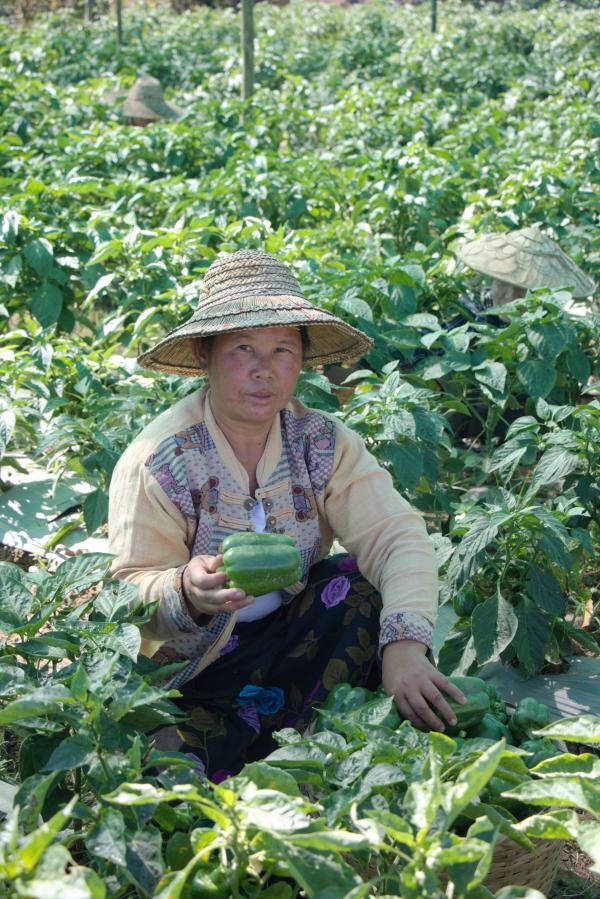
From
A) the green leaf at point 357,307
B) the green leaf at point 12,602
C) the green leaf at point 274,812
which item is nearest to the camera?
the green leaf at point 274,812

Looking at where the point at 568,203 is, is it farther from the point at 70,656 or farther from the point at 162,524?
the point at 70,656

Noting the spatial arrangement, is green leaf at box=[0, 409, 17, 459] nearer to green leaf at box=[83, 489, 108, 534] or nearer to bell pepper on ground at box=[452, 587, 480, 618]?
green leaf at box=[83, 489, 108, 534]

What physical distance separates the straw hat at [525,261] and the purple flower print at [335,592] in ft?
6.85

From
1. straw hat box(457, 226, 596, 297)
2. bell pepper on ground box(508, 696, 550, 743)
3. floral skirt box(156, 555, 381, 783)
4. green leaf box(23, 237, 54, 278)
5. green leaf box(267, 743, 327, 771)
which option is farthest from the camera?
green leaf box(23, 237, 54, 278)

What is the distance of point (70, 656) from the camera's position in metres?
1.92

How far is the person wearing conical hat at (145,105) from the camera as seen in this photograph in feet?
28.5

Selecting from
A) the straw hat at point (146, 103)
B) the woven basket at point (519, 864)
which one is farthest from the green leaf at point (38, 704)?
the straw hat at point (146, 103)

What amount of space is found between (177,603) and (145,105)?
7.33 meters

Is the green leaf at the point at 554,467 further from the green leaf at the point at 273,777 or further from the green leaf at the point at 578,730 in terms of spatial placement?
the green leaf at the point at 273,777

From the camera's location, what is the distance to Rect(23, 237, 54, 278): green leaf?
14.2ft

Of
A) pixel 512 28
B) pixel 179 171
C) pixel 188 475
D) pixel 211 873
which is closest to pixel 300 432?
pixel 188 475

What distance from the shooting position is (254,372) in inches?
88.1

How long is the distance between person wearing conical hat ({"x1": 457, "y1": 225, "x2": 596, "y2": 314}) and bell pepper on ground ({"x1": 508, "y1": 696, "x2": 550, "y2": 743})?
2.23m

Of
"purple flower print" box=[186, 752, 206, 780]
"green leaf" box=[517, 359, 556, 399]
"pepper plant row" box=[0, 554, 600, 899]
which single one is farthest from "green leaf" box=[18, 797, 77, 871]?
"green leaf" box=[517, 359, 556, 399]
